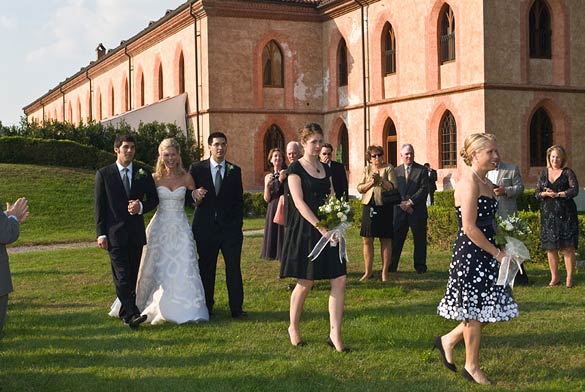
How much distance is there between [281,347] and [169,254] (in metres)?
2.10

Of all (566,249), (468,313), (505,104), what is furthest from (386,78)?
(468,313)

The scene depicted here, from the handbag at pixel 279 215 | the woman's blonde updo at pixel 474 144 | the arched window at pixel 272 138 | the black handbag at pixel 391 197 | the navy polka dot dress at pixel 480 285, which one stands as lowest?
the navy polka dot dress at pixel 480 285

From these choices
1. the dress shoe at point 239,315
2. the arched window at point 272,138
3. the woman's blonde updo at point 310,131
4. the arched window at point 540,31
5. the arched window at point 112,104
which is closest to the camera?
the woman's blonde updo at point 310,131

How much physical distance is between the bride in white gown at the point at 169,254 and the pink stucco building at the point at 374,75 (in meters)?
17.7

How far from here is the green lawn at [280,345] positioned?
5.82 metres

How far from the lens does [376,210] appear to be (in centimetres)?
1079

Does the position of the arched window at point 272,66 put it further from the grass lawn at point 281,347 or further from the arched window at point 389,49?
the grass lawn at point 281,347

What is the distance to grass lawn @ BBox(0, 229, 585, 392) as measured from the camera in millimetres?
5809

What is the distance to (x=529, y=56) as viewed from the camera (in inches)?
985

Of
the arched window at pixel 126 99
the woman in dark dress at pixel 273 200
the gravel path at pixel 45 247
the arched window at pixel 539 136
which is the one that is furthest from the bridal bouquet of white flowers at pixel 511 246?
the arched window at pixel 126 99

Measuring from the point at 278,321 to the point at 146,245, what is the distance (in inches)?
70.7

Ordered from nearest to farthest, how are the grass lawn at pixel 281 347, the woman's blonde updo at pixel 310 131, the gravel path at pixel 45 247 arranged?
1. the grass lawn at pixel 281 347
2. the woman's blonde updo at pixel 310 131
3. the gravel path at pixel 45 247

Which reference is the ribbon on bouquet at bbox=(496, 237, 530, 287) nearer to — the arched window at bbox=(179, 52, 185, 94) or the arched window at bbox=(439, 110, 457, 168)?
the arched window at bbox=(439, 110, 457, 168)

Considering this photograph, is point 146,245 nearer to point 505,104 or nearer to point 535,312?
point 535,312
